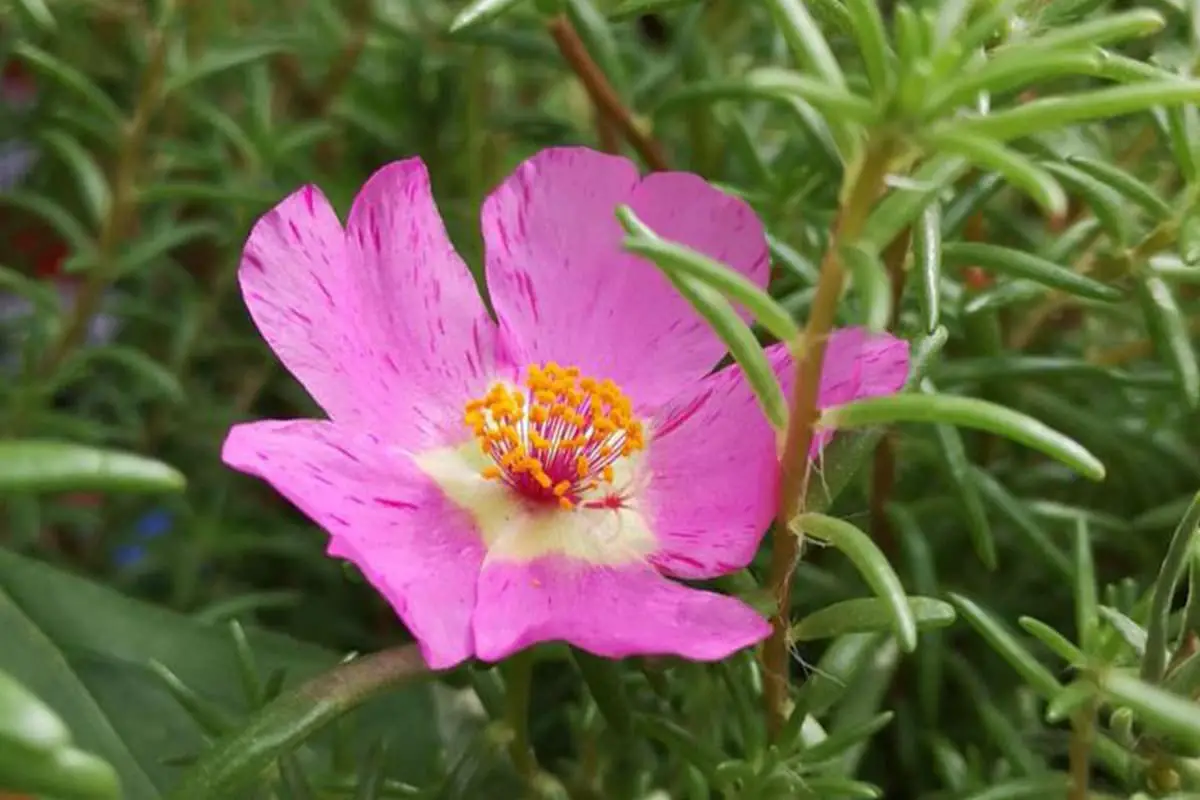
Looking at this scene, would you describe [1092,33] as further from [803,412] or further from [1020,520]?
[1020,520]

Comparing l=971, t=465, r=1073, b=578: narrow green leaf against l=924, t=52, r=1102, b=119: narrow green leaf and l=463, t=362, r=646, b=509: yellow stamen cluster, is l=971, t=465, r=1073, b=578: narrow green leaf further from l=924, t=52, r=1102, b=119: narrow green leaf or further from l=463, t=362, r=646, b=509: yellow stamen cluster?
l=924, t=52, r=1102, b=119: narrow green leaf

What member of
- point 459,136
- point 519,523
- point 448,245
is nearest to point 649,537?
point 519,523

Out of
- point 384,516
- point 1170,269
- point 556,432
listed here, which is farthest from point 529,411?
point 1170,269

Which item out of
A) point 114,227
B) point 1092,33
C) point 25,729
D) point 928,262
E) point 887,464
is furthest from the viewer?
point 114,227

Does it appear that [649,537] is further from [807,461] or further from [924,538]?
[924,538]

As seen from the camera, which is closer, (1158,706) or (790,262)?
(1158,706)
